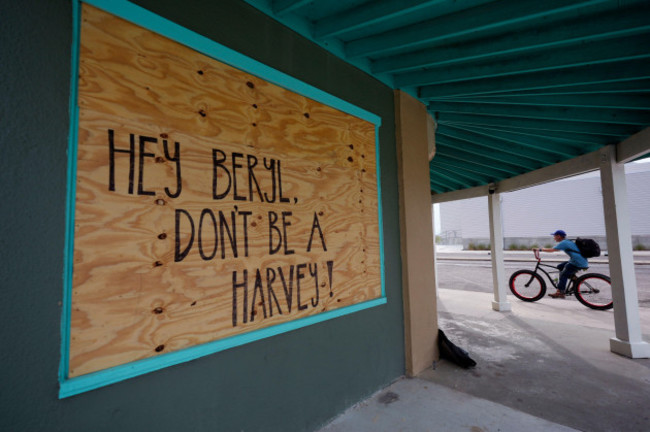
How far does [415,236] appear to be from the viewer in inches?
160

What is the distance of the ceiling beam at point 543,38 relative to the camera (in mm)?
2727

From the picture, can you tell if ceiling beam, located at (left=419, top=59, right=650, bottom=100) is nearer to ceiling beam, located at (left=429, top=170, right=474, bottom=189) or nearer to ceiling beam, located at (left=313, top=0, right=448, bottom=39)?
ceiling beam, located at (left=313, top=0, right=448, bottom=39)

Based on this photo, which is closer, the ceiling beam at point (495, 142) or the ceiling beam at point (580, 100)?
the ceiling beam at point (580, 100)

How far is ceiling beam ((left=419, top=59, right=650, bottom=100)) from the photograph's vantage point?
3381 millimetres

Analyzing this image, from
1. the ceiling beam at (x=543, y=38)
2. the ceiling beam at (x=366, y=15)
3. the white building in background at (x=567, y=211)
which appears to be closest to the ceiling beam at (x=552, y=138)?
the ceiling beam at (x=543, y=38)

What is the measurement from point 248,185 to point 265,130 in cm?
49

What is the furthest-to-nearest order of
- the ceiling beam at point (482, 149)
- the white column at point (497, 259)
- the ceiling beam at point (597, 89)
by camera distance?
the white column at point (497, 259)
the ceiling beam at point (482, 149)
the ceiling beam at point (597, 89)

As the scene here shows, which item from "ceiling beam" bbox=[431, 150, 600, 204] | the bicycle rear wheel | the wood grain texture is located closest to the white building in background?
the bicycle rear wheel

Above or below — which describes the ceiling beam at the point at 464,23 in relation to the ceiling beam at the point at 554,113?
above

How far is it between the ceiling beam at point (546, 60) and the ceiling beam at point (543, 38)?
80 millimetres

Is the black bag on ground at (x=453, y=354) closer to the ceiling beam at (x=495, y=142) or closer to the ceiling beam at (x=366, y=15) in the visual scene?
the ceiling beam at (x=495, y=142)

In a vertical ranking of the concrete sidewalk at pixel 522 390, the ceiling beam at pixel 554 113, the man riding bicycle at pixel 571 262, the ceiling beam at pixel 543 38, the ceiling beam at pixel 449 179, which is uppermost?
the ceiling beam at pixel 543 38

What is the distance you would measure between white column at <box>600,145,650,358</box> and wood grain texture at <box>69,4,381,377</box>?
431 centimetres

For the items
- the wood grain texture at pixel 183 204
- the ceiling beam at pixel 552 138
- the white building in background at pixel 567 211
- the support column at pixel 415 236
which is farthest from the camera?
the white building in background at pixel 567 211
